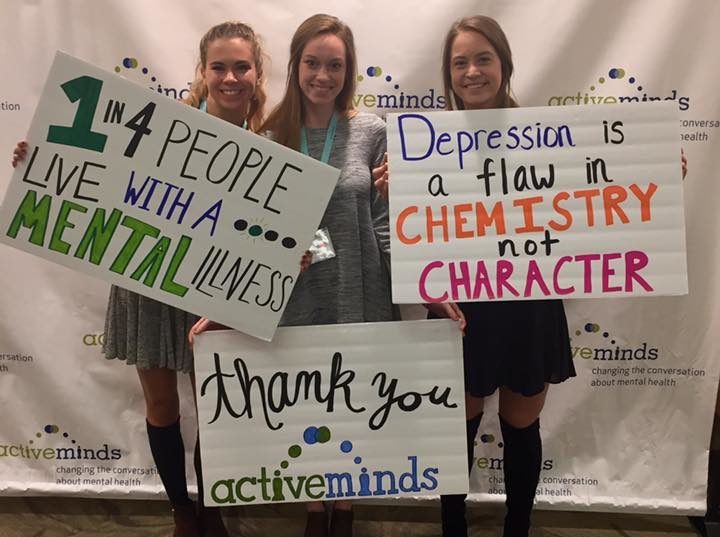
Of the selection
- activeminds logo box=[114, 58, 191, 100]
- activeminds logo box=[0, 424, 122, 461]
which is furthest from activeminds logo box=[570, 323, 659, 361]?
activeminds logo box=[0, 424, 122, 461]

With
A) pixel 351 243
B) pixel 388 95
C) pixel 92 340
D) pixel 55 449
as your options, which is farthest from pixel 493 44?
pixel 55 449

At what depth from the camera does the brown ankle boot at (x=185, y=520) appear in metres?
1.51

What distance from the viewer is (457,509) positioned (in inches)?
57.5

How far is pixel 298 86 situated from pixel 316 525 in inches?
43.0

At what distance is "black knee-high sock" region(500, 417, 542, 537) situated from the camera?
139 cm

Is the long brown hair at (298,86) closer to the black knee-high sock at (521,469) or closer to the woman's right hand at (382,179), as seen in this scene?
the woman's right hand at (382,179)

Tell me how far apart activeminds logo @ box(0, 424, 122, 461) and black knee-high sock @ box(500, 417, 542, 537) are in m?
1.10

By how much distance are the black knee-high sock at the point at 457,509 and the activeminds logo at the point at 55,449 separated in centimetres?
95

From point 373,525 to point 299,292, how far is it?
2.67ft

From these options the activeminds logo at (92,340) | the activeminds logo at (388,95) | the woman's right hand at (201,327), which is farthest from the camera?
the activeminds logo at (92,340)

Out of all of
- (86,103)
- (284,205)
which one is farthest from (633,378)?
(86,103)

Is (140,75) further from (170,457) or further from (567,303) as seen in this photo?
(567,303)

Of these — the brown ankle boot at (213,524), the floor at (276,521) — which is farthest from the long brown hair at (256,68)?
the floor at (276,521)

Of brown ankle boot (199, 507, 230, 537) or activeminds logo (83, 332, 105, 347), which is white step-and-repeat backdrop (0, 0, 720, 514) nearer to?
activeminds logo (83, 332, 105, 347)
